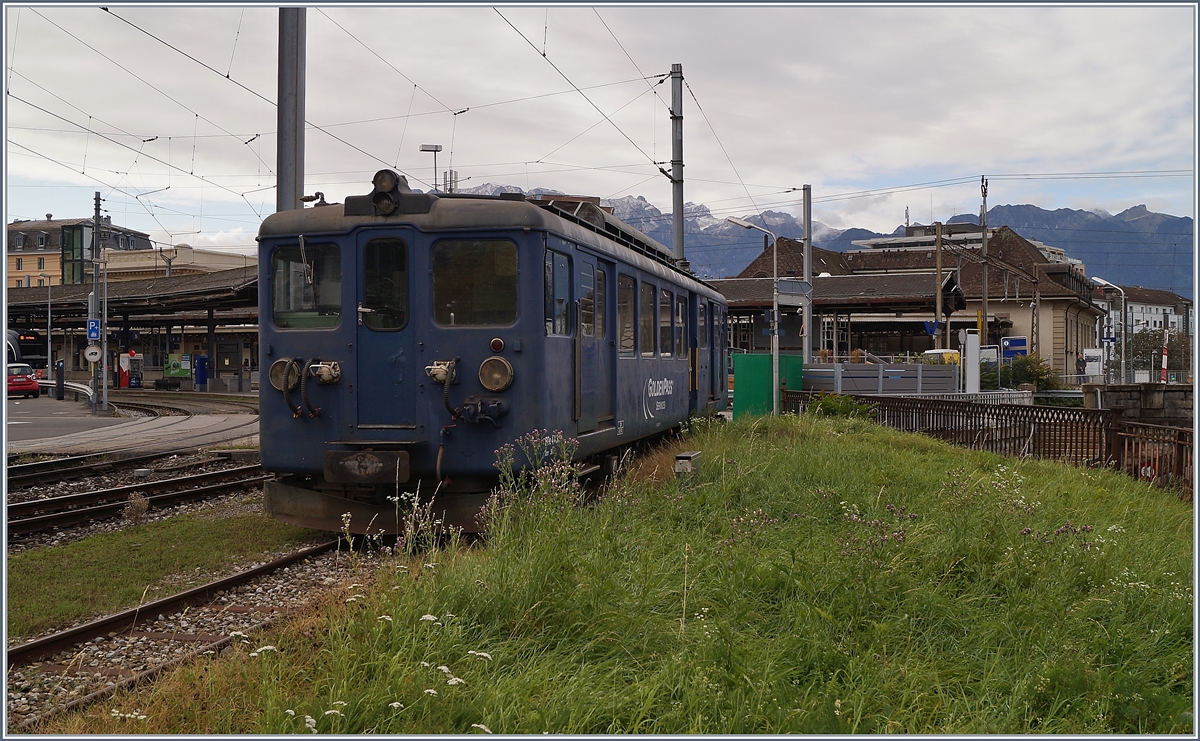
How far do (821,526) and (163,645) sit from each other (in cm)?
447

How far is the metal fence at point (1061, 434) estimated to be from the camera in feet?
39.9

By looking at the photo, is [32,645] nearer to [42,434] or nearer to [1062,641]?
[1062,641]

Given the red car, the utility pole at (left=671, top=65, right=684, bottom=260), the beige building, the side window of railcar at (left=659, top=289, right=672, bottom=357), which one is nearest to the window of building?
the side window of railcar at (left=659, top=289, right=672, bottom=357)

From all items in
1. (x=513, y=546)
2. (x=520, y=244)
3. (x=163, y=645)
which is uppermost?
(x=520, y=244)

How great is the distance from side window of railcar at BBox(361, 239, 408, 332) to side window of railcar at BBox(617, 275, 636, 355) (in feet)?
9.12

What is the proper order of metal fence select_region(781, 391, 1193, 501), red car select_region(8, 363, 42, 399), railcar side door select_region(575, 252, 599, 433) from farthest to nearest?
1. red car select_region(8, 363, 42, 399)
2. metal fence select_region(781, 391, 1193, 501)
3. railcar side door select_region(575, 252, 599, 433)

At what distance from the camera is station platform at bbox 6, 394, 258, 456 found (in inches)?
722

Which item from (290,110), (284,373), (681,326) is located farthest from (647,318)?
(290,110)

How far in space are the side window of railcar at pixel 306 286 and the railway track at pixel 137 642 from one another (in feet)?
7.93

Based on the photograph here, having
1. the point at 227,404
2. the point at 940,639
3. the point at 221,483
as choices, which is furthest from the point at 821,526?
the point at 227,404

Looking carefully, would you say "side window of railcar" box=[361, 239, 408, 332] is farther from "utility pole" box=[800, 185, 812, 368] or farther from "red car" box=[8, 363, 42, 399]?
"red car" box=[8, 363, 42, 399]

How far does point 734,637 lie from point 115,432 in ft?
67.8

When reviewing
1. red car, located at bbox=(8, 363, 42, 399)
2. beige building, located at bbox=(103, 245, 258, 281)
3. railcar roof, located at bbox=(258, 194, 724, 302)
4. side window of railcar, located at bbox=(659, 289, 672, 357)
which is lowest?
red car, located at bbox=(8, 363, 42, 399)

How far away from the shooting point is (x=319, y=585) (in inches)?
279
